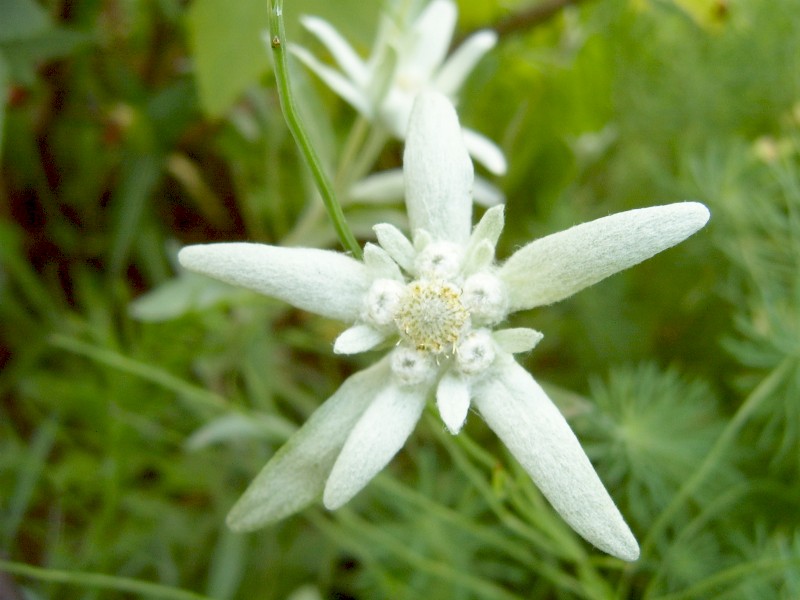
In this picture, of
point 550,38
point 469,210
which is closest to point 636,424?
point 469,210

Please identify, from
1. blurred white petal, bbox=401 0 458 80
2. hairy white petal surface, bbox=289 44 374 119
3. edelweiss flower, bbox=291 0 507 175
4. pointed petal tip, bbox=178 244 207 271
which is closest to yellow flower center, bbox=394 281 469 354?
pointed petal tip, bbox=178 244 207 271

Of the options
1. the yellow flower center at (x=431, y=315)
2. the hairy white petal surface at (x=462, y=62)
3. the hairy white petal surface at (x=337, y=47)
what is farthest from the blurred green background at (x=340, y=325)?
the yellow flower center at (x=431, y=315)

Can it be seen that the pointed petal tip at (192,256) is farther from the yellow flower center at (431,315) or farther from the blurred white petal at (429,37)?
the blurred white petal at (429,37)

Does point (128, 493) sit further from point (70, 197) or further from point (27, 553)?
point (70, 197)

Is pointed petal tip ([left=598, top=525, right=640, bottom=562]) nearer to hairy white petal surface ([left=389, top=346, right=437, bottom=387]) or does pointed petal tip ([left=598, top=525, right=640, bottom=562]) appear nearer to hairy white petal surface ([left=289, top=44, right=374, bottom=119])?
hairy white petal surface ([left=389, top=346, right=437, bottom=387])

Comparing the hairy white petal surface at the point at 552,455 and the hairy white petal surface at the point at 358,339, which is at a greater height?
the hairy white petal surface at the point at 358,339
